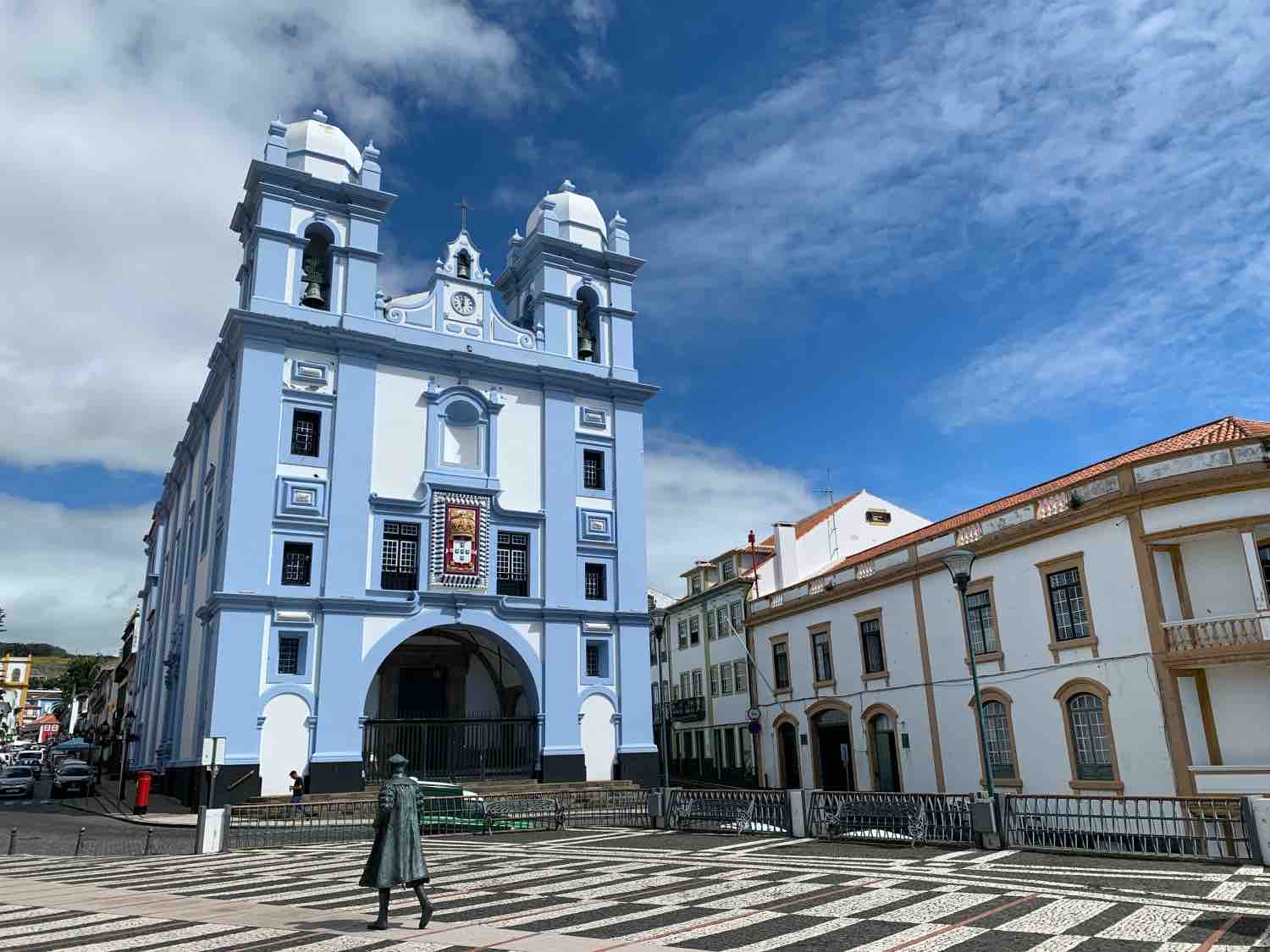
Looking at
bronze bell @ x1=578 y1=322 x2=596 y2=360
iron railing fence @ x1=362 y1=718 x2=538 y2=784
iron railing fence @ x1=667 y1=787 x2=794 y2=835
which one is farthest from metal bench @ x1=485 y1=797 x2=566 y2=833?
bronze bell @ x1=578 y1=322 x2=596 y2=360

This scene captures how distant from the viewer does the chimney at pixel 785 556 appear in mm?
42219

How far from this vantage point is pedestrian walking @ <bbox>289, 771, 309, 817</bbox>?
80.0ft

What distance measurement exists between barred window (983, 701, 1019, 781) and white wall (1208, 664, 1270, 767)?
608 cm

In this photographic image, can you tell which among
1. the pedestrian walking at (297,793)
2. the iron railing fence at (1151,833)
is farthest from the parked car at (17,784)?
the iron railing fence at (1151,833)

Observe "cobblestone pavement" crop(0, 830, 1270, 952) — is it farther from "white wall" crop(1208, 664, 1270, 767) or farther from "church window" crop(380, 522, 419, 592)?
"church window" crop(380, 522, 419, 592)

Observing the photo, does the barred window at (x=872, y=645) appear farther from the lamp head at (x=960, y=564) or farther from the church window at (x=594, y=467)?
the lamp head at (x=960, y=564)

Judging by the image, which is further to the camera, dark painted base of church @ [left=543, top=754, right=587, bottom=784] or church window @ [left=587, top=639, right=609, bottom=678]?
church window @ [left=587, top=639, right=609, bottom=678]

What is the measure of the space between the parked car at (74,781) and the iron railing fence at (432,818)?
19.6 meters

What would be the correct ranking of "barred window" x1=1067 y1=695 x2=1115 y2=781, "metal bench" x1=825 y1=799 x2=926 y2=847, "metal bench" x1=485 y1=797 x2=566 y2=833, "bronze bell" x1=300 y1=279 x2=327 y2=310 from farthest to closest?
"bronze bell" x1=300 y1=279 x2=327 y2=310, "barred window" x1=1067 y1=695 x2=1115 y2=781, "metal bench" x1=485 y1=797 x2=566 y2=833, "metal bench" x1=825 y1=799 x2=926 y2=847

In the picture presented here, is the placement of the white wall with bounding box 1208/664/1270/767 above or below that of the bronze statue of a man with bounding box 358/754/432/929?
above

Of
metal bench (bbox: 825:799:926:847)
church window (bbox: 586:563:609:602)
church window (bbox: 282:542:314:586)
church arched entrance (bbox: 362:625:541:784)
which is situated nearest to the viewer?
metal bench (bbox: 825:799:926:847)

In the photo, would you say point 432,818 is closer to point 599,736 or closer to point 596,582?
point 599,736

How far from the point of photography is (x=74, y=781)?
1527 inches

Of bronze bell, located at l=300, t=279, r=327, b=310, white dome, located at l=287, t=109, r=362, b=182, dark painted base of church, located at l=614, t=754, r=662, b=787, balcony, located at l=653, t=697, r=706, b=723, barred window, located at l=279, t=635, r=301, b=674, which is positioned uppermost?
white dome, located at l=287, t=109, r=362, b=182
